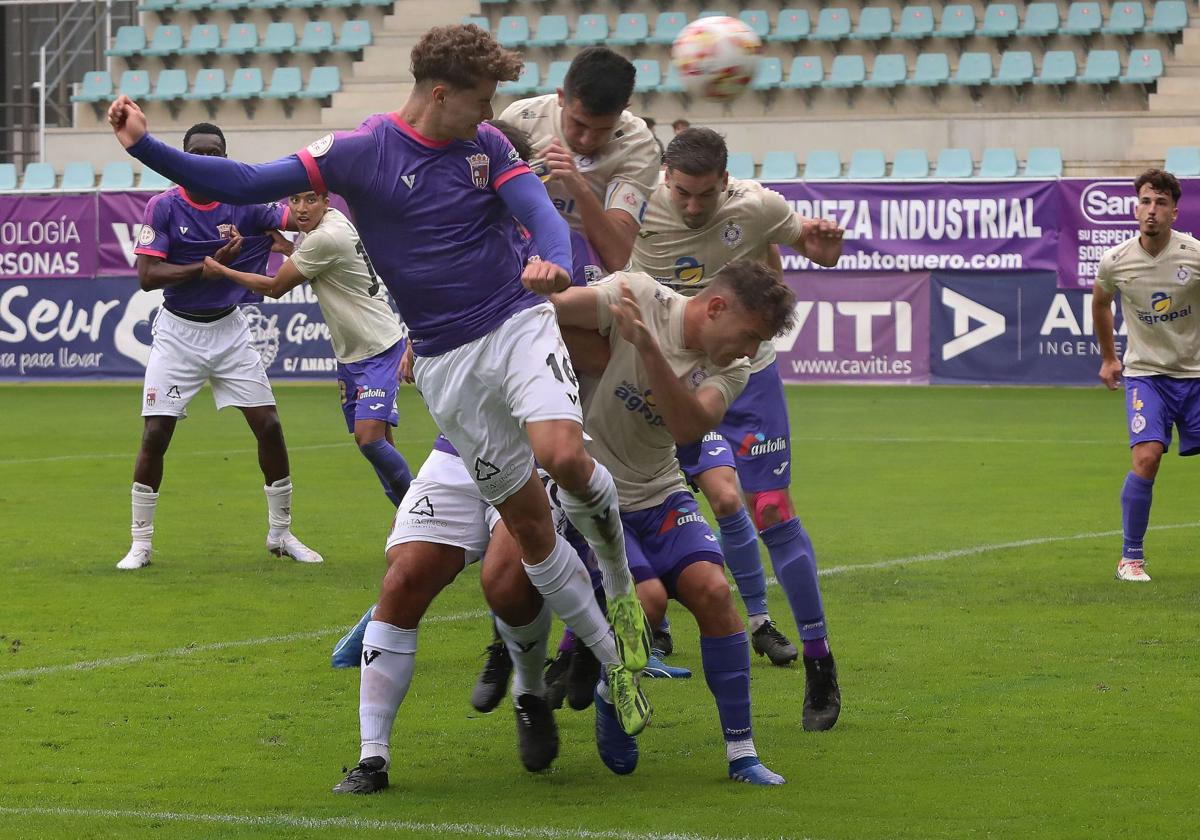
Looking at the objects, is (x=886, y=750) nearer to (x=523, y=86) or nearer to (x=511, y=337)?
(x=511, y=337)

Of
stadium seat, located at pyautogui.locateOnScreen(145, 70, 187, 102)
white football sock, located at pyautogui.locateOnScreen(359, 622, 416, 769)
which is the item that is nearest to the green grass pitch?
white football sock, located at pyautogui.locateOnScreen(359, 622, 416, 769)

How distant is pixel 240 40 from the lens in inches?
1158

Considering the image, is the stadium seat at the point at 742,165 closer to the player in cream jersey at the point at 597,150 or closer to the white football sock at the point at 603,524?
the player in cream jersey at the point at 597,150

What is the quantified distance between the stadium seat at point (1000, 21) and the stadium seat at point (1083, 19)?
2.36 feet

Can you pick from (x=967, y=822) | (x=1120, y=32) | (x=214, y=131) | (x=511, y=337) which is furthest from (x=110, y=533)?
(x=1120, y=32)

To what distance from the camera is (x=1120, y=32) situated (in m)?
25.8

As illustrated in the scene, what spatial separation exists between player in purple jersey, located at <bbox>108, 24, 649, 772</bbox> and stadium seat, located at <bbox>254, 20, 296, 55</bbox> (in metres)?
24.8

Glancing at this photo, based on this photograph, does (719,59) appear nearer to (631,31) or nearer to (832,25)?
(832,25)

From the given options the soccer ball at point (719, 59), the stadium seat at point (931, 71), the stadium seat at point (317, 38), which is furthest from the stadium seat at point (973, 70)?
the soccer ball at point (719, 59)

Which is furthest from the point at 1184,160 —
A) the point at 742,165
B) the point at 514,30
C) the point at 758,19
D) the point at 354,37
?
the point at 354,37

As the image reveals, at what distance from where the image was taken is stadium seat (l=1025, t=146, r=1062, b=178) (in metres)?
23.2

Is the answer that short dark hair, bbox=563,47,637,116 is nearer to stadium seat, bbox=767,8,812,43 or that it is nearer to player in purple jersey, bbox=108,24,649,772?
player in purple jersey, bbox=108,24,649,772

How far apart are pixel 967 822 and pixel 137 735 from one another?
2.73 meters

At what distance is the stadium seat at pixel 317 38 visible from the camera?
28.8 m
